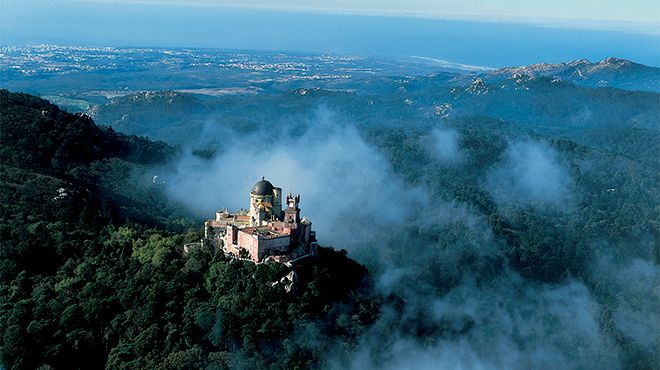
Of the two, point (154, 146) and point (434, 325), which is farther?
point (154, 146)

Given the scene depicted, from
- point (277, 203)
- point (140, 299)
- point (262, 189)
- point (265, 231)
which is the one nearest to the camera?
point (140, 299)

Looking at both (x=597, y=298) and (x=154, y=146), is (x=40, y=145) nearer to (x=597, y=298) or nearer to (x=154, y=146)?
(x=154, y=146)

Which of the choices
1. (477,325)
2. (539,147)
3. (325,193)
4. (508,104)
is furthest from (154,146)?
(508,104)

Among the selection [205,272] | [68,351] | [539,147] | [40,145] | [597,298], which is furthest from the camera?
[539,147]

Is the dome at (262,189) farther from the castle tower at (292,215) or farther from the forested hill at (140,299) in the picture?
the forested hill at (140,299)

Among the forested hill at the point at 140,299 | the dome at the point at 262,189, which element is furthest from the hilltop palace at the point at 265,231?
the forested hill at the point at 140,299

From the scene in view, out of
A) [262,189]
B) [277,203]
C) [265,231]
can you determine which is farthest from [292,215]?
[262,189]

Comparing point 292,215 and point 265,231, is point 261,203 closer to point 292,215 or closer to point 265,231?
point 292,215

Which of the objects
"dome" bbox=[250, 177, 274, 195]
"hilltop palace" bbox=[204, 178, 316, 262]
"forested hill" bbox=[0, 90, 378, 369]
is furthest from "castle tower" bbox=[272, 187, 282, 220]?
"forested hill" bbox=[0, 90, 378, 369]
